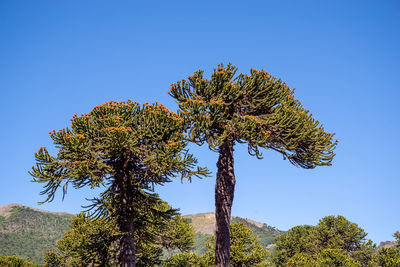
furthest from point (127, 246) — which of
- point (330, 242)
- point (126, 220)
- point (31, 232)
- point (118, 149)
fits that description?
point (31, 232)

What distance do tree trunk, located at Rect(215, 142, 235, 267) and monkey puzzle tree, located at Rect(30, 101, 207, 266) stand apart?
3.35 ft

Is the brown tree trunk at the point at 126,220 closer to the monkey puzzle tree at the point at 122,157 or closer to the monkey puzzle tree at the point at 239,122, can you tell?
the monkey puzzle tree at the point at 122,157

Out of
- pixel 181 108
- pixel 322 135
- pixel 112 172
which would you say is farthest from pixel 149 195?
pixel 322 135

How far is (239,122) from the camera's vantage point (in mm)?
12484

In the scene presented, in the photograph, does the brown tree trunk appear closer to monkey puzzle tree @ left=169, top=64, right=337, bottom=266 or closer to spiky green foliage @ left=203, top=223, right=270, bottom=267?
monkey puzzle tree @ left=169, top=64, right=337, bottom=266

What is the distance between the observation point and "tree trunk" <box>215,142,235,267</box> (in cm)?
1298

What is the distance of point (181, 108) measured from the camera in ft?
44.6

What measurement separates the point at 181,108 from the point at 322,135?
20.0ft

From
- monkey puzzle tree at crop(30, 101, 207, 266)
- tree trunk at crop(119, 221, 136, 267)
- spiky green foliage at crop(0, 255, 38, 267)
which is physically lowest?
spiky green foliage at crop(0, 255, 38, 267)

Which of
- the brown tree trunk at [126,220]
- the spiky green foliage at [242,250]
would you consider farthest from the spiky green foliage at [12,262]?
the brown tree trunk at [126,220]

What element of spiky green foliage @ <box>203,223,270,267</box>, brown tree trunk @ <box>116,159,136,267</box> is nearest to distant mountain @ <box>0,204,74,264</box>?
spiky green foliage @ <box>203,223,270,267</box>

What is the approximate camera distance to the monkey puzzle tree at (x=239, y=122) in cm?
1289

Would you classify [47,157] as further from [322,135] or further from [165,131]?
[322,135]

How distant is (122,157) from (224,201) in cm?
482
